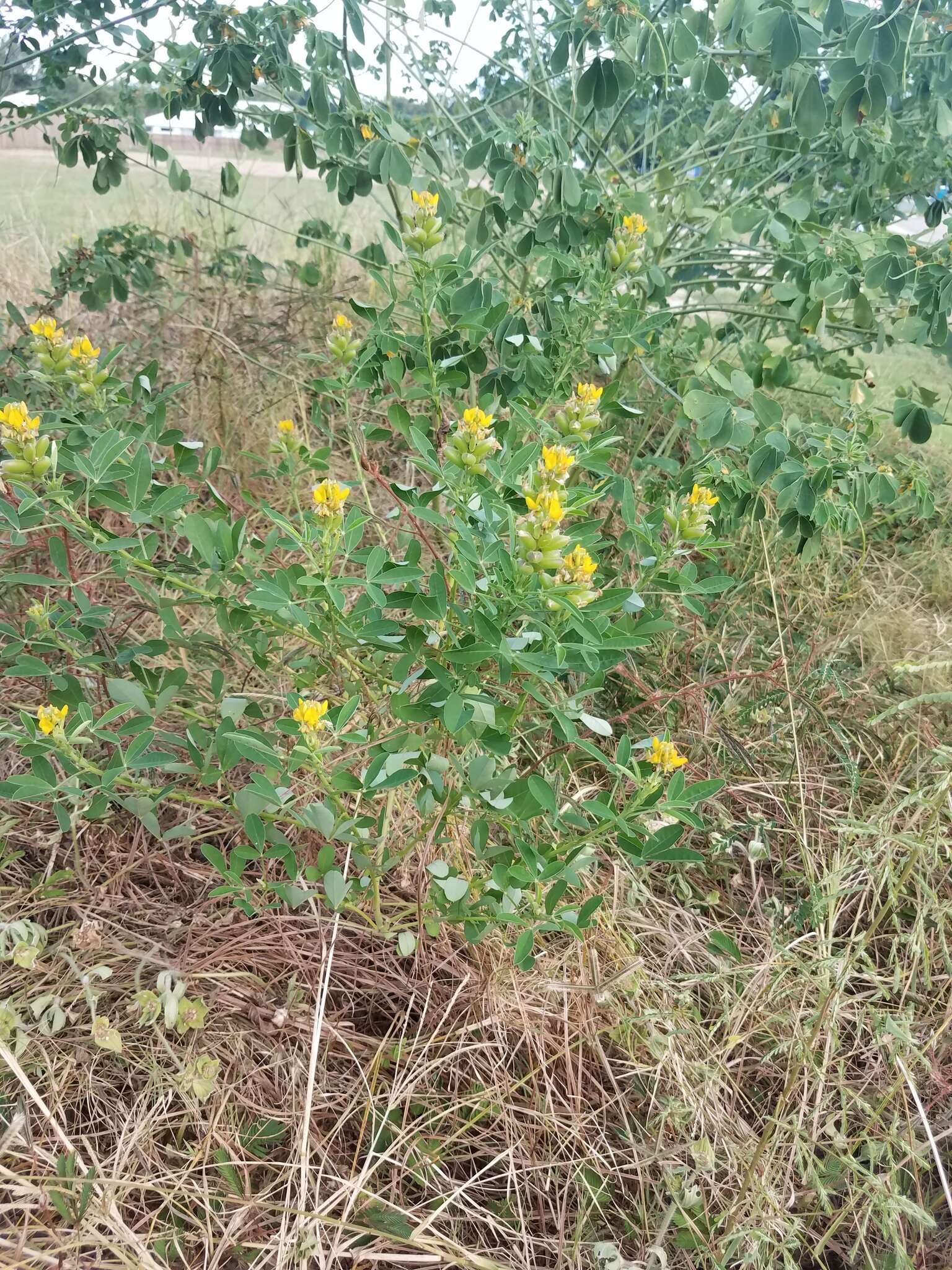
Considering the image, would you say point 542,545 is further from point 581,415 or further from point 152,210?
point 152,210

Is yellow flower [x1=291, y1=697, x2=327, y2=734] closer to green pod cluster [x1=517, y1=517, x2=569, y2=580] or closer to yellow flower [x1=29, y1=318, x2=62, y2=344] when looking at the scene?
green pod cluster [x1=517, y1=517, x2=569, y2=580]

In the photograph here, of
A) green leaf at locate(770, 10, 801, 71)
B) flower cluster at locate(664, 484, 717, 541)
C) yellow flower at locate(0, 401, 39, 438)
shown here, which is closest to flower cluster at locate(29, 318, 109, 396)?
yellow flower at locate(0, 401, 39, 438)

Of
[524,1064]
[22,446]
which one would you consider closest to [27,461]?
[22,446]

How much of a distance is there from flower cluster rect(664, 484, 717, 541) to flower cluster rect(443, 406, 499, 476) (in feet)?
0.87

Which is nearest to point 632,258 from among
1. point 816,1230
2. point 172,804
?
point 172,804

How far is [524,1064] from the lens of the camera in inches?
50.6

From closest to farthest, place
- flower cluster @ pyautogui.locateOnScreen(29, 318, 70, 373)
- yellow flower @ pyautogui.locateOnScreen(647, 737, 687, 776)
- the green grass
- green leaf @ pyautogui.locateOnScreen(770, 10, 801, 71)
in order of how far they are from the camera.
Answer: yellow flower @ pyautogui.locateOnScreen(647, 737, 687, 776) < flower cluster @ pyautogui.locateOnScreen(29, 318, 70, 373) < green leaf @ pyautogui.locateOnScreen(770, 10, 801, 71) < the green grass

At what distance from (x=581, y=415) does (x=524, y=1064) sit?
3.02 feet

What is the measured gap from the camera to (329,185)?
186cm

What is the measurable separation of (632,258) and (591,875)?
1.03m

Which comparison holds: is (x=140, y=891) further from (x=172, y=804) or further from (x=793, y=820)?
(x=793, y=820)

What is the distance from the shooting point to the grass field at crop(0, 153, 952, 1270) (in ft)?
3.53

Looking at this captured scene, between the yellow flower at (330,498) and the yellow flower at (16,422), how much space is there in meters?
0.31

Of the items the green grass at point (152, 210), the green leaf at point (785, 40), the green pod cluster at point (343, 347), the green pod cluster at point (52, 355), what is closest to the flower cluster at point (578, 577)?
the green pod cluster at point (343, 347)
